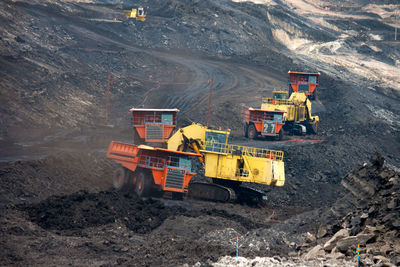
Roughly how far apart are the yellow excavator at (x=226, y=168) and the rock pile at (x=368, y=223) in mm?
4318

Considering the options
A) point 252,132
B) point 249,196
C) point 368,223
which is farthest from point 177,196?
point 252,132

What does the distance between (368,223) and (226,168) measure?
9.50 meters

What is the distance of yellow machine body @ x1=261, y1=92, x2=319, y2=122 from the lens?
1421 inches

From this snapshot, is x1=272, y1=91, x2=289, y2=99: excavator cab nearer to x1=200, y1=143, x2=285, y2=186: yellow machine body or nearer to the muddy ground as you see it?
the muddy ground

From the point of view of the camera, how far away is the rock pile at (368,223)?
463 inches

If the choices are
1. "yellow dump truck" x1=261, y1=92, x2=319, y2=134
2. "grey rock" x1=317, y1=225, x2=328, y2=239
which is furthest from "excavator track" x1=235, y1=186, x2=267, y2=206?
"yellow dump truck" x1=261, y1=92, x2=319, y2=134


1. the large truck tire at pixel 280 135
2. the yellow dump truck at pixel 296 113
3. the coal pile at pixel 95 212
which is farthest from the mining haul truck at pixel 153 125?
the yellow dump truck at pixel 296 113

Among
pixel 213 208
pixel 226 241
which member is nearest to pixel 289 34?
pixel 213 208

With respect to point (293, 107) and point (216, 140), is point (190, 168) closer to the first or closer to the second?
point (216, 140)

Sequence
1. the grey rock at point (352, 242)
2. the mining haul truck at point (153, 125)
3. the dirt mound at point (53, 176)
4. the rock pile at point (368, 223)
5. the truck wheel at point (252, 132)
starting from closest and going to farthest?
the rock pile at point (368, 223)
the grey rock at point (352, 242)
the dirt mound at point (53, 176)
the mining haul truck at point (153, 125)
the truck wheel at point (252, 132)

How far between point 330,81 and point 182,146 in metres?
28.8

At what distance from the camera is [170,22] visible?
2191 inches

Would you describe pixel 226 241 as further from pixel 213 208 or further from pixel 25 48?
pixel 25 48

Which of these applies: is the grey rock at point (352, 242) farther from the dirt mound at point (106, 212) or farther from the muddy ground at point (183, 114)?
the dirt mound at point (106, 212)
